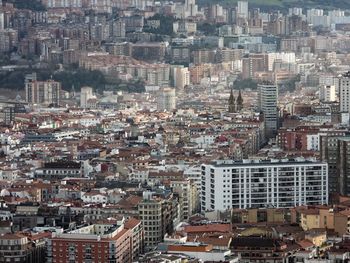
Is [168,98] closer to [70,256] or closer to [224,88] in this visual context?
[224,88]

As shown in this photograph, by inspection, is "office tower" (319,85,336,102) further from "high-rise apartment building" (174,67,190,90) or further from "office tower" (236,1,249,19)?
"office tower" (236,1,249,19)

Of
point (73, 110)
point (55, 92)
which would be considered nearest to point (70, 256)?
point (73, 110)

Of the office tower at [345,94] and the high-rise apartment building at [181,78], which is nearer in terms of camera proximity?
the office tower at [345,94]

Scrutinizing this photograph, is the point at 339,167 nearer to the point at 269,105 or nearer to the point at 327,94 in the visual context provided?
the point at 269,105

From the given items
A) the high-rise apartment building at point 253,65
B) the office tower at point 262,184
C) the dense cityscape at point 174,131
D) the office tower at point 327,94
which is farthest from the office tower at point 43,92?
the office tower at point 262,184

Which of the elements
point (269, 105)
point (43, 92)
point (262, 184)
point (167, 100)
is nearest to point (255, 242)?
point (262, 184)

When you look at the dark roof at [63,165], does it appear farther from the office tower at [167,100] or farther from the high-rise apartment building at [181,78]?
the high-rise apartment building at [181,78]

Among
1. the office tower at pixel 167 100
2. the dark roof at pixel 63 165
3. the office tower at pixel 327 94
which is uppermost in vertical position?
the dark roof at pixel 63 165
